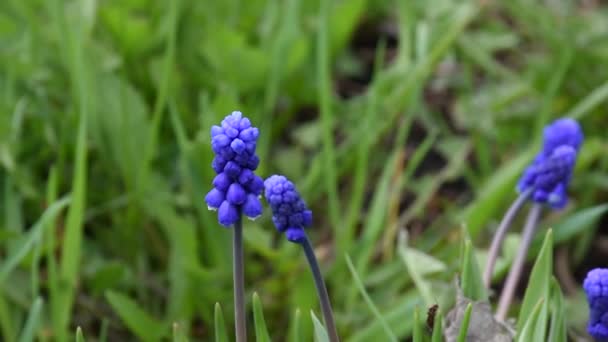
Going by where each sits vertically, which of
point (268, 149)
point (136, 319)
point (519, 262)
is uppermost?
point (268, 149)

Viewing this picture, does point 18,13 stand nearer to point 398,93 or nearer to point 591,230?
point 398,93

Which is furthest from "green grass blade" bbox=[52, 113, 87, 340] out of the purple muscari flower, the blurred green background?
the purple muscari flower

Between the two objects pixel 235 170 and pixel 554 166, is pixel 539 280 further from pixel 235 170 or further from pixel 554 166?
pixel 235 170

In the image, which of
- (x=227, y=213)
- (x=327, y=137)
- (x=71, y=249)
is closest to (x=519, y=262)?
(x=327, y=137)

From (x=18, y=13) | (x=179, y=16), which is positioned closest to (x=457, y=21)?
(x=179, y=16)

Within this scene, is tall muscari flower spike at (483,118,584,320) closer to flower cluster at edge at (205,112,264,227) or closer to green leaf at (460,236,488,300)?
green leaf at (460,236,488,300)

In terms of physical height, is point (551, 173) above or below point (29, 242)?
below
